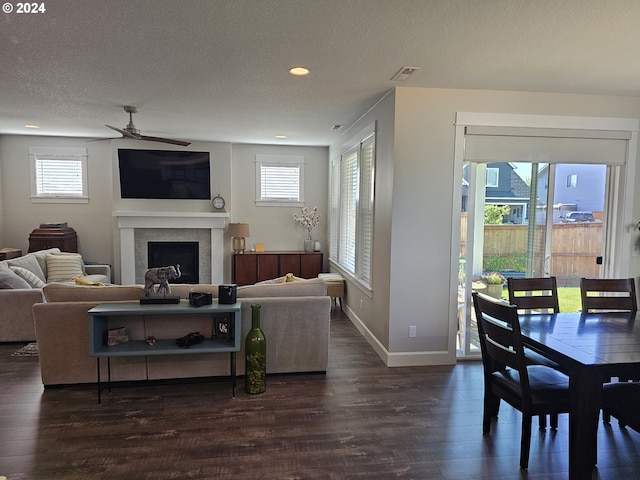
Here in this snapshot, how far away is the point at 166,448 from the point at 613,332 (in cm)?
299

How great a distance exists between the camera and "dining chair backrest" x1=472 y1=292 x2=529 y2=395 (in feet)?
7.41

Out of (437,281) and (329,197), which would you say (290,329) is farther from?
(329,197)

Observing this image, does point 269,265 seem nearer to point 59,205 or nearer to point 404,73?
point 59,205

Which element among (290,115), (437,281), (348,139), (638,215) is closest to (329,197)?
(348,139)

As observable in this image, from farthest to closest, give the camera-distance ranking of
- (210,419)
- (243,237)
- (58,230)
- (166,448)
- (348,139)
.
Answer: (243,237)
(58,230)
(348,139)
(210,419)
(166,448)

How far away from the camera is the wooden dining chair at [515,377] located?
7.48 ft

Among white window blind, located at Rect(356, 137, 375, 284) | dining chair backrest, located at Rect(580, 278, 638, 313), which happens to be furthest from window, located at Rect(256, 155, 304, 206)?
dining chair backrest, located at Rect(580, 278, 638, 313)

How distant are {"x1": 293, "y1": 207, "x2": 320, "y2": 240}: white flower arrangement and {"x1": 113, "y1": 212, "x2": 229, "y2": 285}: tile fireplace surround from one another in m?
1.33

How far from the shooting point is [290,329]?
3.66m

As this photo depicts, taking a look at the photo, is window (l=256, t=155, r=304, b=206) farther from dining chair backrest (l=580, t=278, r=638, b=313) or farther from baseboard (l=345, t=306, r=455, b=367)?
dining chair backrest (l=580, t=278, r=638, b=313)

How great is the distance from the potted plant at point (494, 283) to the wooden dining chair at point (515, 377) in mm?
1482

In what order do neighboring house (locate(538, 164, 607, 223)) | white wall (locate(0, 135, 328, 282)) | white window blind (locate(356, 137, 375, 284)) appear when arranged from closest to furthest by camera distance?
neighboring house (locate(538, 164, 607, 223)), white window blind (locate(356, 137, 375, 284)), white wall (locate(0, 135, 328, 282))

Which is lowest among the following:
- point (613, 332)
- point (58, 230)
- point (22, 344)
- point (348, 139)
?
point (22, 344)

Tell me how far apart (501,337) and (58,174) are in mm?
7419
